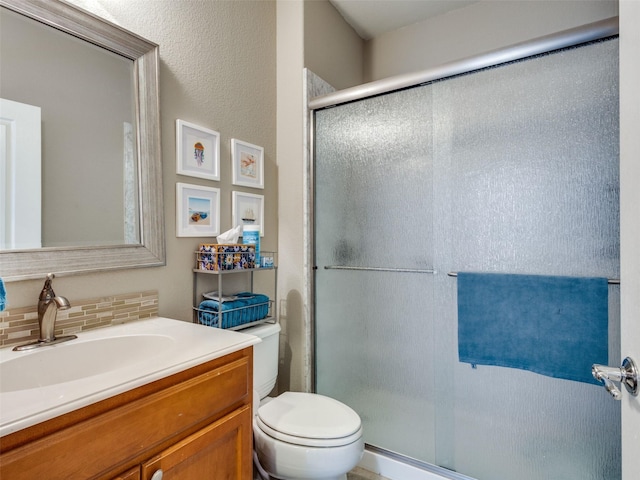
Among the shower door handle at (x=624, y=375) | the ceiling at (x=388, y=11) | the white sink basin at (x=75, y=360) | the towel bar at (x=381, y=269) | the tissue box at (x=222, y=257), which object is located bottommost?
the white sink basin at (x=75, y=360)

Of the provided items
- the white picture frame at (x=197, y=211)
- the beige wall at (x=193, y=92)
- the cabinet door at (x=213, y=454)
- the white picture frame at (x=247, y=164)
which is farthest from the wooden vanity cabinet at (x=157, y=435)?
the white picture frame at (x=247, y=164)

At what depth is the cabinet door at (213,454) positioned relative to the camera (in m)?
0.86

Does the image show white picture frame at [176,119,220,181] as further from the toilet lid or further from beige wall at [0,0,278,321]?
the toilet lid

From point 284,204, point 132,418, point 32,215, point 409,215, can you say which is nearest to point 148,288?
point 32,215

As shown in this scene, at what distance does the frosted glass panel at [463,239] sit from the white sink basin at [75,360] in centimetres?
104

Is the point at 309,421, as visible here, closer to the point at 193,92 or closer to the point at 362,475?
the point at 362,475

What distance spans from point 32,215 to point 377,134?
4.70 feet

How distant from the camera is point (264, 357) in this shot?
158cm

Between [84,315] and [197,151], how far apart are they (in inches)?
30.7

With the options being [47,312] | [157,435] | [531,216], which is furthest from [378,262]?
[47,312]

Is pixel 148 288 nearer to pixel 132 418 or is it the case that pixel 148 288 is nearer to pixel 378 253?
pixel 132 418

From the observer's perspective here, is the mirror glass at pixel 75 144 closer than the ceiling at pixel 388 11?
Yes

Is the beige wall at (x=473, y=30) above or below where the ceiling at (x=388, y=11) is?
below

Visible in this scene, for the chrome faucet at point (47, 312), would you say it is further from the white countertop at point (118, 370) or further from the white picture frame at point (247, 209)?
the white picture frame at point (247, 209)
